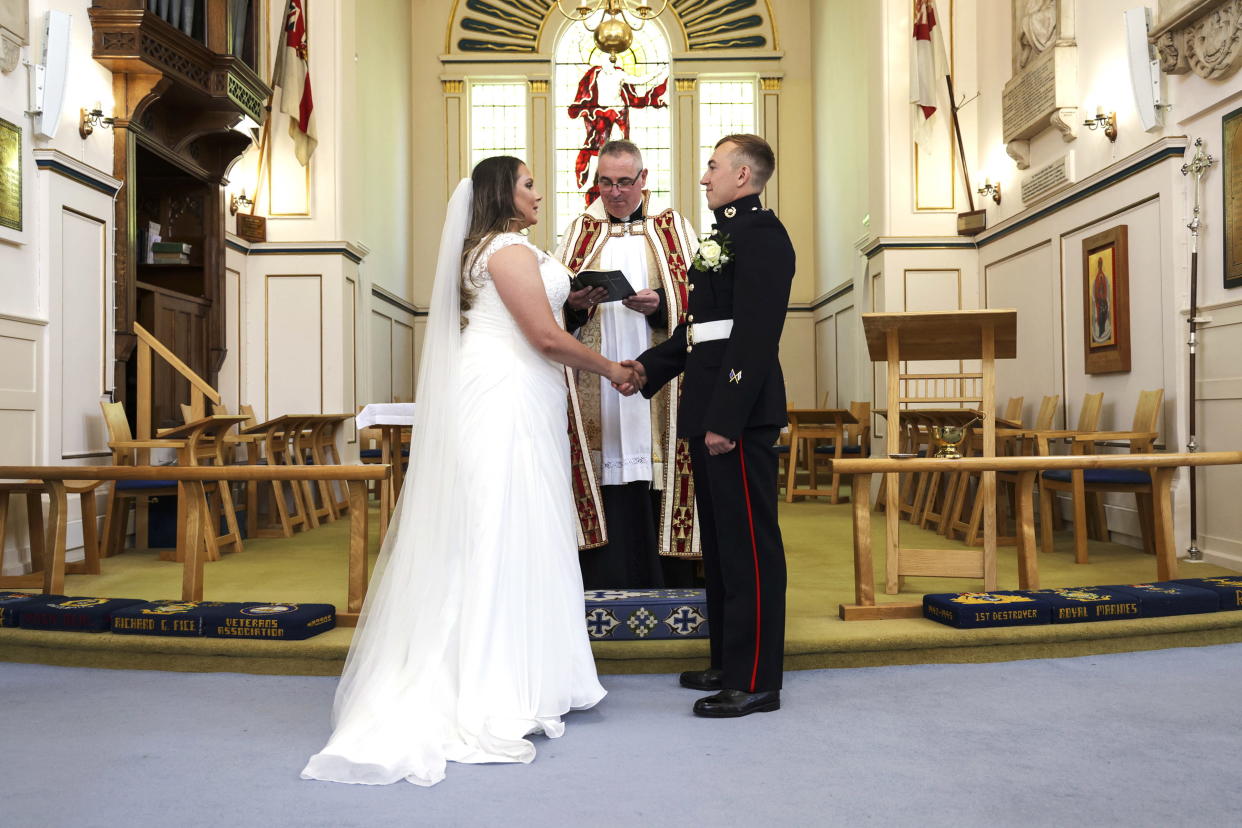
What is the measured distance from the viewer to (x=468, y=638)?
9.15 feet

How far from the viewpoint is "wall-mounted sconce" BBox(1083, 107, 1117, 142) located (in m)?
6.32

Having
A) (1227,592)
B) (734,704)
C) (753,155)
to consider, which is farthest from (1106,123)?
(734,704)

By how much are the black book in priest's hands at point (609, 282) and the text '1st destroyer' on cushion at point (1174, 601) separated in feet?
7.17

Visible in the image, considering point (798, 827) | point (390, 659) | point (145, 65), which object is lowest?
point (798, 827)

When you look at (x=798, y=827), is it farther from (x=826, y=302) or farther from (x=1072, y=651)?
(x=826, y=302)

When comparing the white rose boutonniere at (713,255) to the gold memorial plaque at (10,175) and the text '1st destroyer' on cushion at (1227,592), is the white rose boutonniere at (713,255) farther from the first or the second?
the gold memorial plaque at (10,175)

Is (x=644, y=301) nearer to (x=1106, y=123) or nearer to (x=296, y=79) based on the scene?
(x=1106, y=123)

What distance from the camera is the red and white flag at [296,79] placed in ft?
27.9

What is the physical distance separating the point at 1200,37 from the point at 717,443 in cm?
416

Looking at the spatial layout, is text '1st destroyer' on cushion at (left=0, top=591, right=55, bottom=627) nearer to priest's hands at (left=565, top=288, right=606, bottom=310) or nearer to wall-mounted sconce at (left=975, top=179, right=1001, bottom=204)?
priest's hands at (left=565, top=288, right=606, bottom=310)

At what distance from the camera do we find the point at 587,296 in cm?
352

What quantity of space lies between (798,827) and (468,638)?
1.06 metres

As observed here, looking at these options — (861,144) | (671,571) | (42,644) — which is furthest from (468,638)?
(861,144)

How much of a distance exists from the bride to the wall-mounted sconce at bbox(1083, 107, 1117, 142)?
4.62 metres
